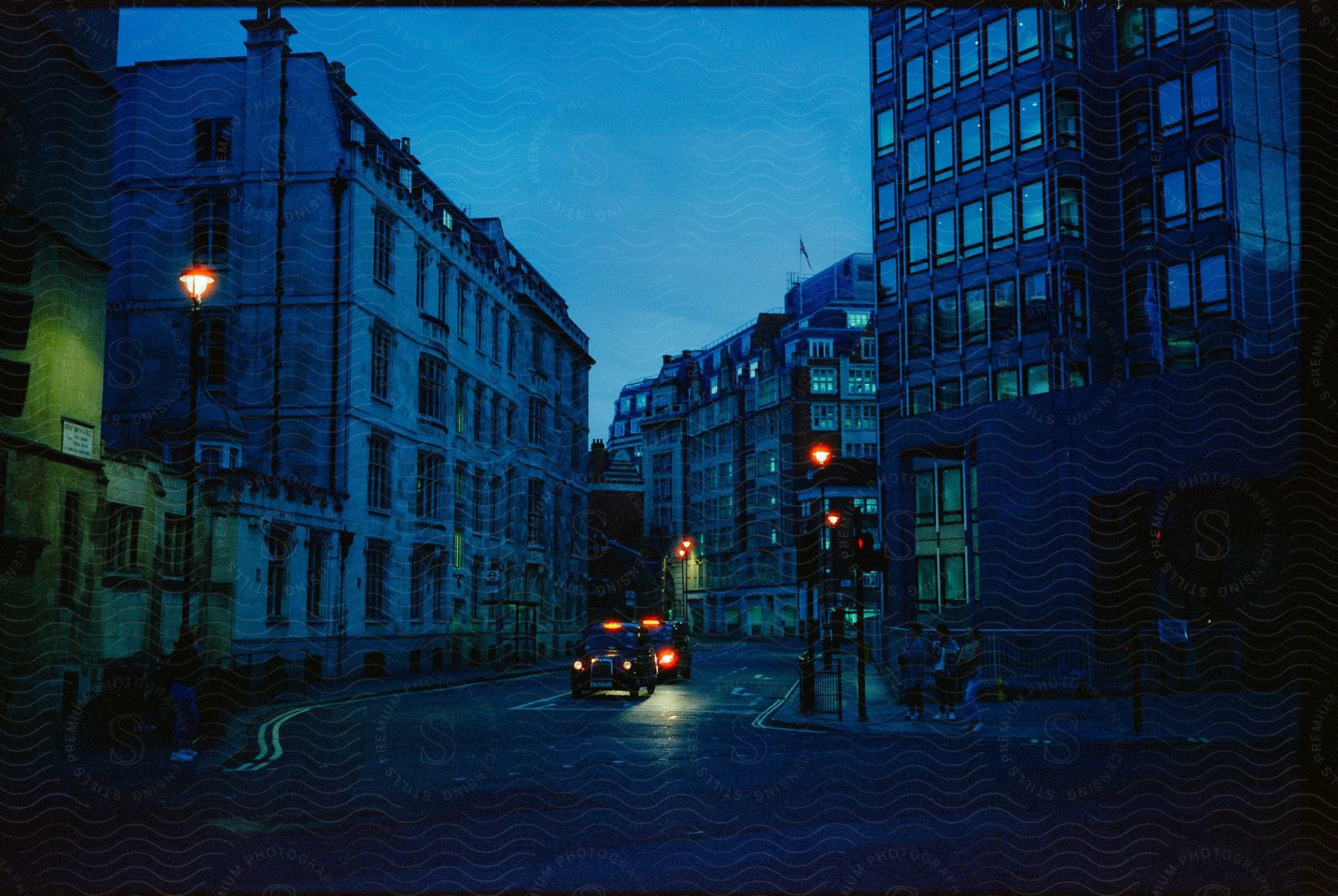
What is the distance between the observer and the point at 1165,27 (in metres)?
37.9

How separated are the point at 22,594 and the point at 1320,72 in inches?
816

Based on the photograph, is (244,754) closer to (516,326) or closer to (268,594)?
A: (268,594)

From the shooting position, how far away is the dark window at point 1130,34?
38688 millimetres

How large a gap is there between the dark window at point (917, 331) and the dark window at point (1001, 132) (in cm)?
597

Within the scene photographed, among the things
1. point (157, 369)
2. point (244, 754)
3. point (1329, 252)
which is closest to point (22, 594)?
point (244, 754)

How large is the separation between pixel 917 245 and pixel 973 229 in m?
2.65

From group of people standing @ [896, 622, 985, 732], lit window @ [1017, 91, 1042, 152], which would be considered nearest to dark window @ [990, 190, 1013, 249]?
lit window @ [1017, 91, 1042, 152]

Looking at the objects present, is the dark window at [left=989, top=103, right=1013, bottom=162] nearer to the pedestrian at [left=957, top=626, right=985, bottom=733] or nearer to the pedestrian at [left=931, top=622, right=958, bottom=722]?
the pedestrian at [left=957, top=626, right=985, bottom=733]

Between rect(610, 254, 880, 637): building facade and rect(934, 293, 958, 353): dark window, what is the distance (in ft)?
120

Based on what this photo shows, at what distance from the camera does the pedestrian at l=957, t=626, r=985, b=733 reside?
21156mm

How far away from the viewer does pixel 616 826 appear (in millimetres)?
10016

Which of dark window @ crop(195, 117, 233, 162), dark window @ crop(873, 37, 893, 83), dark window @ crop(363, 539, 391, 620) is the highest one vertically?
dark window @ crop(873, 37, 893, 83)

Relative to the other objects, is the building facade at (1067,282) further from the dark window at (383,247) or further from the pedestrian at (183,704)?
the pedestrian at (183,704)

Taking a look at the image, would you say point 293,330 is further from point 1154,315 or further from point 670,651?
point 1154,315
